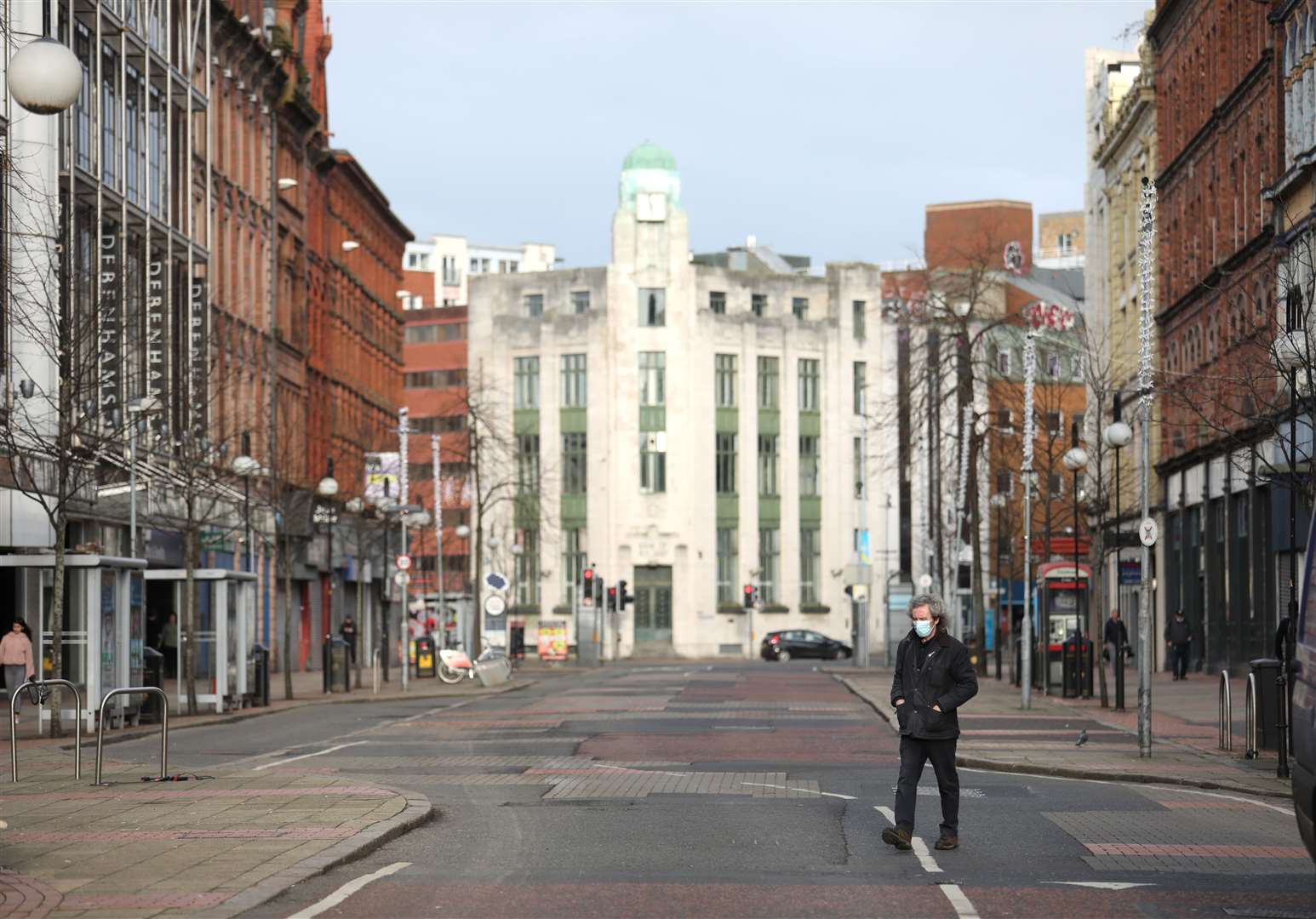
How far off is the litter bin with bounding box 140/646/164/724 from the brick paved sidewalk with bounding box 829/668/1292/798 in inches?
451

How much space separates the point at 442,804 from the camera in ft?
62.3

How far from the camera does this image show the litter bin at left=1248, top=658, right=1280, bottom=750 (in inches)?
926

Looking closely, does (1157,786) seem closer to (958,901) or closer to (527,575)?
(958,901)

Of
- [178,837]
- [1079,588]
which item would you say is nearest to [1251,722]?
[178,837]

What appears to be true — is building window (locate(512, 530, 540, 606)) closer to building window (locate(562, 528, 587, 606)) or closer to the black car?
building window (locate(562, 528, 587, 606))

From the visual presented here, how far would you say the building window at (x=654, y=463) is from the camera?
107 m

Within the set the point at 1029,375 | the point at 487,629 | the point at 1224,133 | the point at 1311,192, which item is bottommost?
the point at 487,629

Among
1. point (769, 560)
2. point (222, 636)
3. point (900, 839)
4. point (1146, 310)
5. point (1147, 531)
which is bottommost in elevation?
point (900, 839)

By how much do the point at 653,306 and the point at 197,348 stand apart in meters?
60.0

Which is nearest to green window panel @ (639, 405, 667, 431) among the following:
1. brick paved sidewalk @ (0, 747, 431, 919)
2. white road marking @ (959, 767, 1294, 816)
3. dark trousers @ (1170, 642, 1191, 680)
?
dark trousers @ (1170, 642, 1191, 680)

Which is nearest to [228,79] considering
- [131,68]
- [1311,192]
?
[131,68]

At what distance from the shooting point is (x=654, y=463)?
107 meters

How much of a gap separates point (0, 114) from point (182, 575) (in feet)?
31.0

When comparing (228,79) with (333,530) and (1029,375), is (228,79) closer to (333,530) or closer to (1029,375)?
(333,530)
